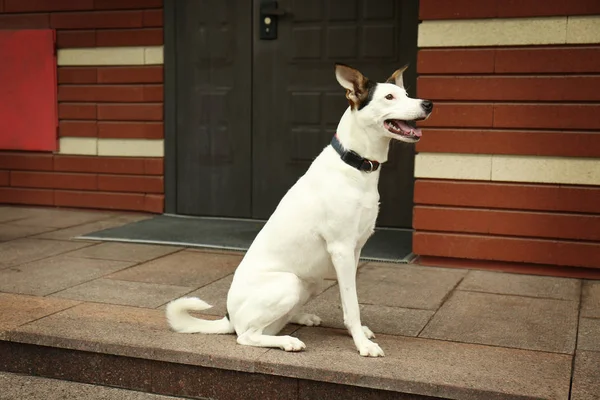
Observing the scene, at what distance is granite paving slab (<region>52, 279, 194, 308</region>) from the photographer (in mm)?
4777

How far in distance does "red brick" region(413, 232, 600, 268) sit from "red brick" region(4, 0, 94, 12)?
433 centimetres

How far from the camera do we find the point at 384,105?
12.1 ft

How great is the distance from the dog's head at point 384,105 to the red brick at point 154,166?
4.51 m

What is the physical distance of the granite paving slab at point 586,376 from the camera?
10.9ft

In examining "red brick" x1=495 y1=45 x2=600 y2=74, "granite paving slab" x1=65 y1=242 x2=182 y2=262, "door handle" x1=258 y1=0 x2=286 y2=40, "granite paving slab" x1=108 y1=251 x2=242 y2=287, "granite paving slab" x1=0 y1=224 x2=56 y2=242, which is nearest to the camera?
"granite paving slab" x1=108 y1=251 x2=242 y2=287

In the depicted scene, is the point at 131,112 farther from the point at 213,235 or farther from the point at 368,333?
the point at 368,333

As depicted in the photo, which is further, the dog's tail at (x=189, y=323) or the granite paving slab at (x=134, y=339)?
the dog's tail at (x=189, y=323)

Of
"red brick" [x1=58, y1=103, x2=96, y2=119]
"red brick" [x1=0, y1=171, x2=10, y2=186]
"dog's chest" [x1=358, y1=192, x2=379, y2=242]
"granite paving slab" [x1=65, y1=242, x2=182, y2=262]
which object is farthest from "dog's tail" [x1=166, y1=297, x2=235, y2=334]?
"red brick" [x1=0, y1=171, x2=10, y2=186]

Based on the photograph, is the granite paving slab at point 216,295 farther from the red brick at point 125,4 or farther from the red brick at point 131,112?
the red brick at point 125,4

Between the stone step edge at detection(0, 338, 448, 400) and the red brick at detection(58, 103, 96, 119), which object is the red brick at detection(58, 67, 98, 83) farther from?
the stone step edge at detection(0, 338, 448, 400)

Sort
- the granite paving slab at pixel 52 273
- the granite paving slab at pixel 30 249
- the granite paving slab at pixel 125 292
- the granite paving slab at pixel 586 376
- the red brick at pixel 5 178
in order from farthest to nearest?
the red brick at pixel 5 178 → the granite paving slab at pixel 30 249 → the granite paving slab at pixel 52 273 → the granite paving slab at pixel 125 292 → the granite paving slab at pixel 586 376

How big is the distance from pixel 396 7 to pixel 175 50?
226 cm

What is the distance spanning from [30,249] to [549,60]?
420cm

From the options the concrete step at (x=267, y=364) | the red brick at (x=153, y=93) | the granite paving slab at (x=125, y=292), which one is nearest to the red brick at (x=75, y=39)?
the red brick at (x=153, y=93)
